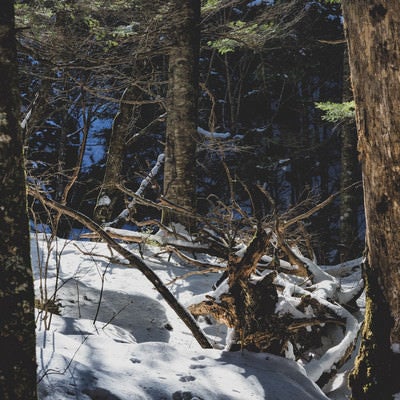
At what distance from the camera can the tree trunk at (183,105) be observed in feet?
23.3

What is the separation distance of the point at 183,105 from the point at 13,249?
19.6 feet

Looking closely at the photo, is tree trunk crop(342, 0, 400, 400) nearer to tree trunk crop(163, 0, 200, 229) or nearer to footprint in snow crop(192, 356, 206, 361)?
footprint in snow crop(192, 356, 206, 361)

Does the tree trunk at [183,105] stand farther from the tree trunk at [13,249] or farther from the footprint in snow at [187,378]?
the tree trunk at [13,249]

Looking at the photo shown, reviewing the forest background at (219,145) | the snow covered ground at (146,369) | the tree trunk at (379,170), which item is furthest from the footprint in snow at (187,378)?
the tree trunk at (379,170)

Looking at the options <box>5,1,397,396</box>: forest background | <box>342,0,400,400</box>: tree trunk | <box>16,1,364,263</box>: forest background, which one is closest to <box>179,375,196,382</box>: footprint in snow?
<box>5,1,397,396</box>: forest background

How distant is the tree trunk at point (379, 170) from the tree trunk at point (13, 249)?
183 cm

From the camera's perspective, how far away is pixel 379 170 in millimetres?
2457

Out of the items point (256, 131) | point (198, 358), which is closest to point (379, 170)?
point (198, 358)

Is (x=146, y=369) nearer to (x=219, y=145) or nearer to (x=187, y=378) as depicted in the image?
(x=187, y=378)

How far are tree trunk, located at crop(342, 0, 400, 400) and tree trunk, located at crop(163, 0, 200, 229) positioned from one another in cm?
467

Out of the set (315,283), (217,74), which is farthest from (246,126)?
(315,283)

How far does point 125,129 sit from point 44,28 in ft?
10.5

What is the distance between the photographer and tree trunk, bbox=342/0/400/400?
7.86 feet

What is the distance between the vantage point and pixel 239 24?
8102 millimetres
